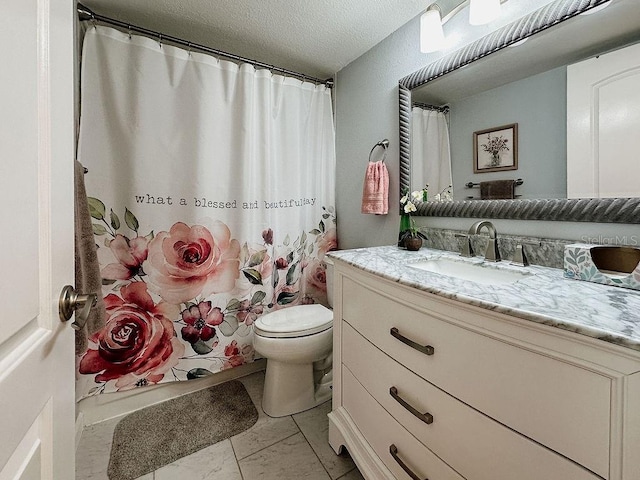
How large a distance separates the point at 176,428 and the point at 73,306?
1.28 meters

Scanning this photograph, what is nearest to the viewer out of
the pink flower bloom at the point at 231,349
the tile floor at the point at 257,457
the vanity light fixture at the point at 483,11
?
the vanity light fixture at the point at 483,11

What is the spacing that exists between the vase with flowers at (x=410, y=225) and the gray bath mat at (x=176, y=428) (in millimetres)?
1241

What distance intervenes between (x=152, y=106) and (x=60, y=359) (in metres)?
1.43

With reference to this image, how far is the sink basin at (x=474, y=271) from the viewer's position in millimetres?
1034

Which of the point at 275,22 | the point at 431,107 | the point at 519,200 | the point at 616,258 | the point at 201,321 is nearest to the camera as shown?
the point at 616,258

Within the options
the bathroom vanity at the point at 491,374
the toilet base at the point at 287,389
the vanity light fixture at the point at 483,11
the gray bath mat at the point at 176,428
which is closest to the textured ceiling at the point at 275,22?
the vanity light fixture at the point at 483,11

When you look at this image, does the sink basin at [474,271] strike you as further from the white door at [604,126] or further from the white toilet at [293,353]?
the white toilet at [293,353]

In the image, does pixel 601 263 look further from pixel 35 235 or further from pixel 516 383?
pixel 35 235

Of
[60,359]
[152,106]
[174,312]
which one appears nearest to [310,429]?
[174,312]

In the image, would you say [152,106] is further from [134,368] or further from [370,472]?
[370,472]

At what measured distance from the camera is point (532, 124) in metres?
1.08

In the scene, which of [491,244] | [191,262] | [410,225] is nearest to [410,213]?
[410,225]

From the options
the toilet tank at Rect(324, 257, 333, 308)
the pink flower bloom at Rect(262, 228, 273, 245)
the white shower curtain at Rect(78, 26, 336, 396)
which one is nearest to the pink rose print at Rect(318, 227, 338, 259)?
the white shower curtain at Rect(78, 26, 336, 396)

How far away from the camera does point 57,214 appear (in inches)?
20.7
